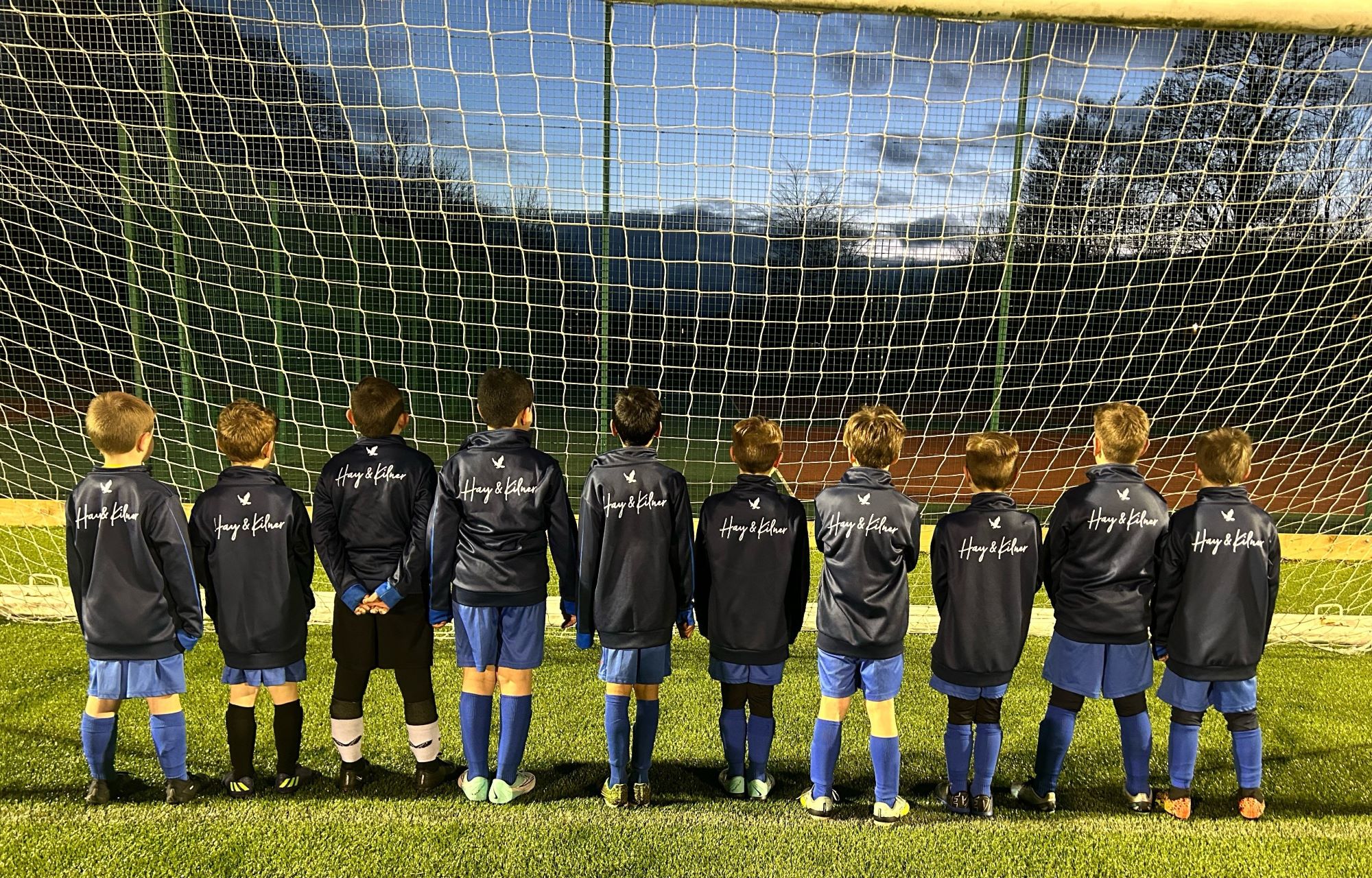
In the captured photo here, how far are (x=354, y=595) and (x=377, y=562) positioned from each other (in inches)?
4.2

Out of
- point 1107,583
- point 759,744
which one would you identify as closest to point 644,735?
point 759,744

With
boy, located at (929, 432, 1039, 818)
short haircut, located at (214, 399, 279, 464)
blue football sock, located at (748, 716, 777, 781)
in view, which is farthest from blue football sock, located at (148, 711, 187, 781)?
boy, located at (929, 432, 1039, 818)

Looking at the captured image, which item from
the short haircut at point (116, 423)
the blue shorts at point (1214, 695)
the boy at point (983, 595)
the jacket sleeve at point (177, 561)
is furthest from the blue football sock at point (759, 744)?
the short haircut at point (116, 423)

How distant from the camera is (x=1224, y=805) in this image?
2.54 meters

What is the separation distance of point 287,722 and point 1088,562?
7.67 ft

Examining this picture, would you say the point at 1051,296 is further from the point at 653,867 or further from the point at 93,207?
the point at 93,207

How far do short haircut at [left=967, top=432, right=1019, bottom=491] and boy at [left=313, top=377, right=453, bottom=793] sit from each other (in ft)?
5.09

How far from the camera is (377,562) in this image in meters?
2.44

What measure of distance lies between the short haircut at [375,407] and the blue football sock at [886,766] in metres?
1.67

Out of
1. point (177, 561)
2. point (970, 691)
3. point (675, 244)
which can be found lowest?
point (970, 691)

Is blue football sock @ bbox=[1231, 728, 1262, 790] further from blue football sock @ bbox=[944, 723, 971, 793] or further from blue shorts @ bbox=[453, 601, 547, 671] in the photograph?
blue shorts @ bbox=[453, 601, 547, 671]

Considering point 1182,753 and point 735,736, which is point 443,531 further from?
point 1182,753

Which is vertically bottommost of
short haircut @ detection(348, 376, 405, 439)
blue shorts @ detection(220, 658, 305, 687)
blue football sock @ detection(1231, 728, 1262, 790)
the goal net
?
blue football sock @ detection(1231, 728, 1262, 790)

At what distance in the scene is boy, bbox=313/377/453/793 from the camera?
7.92 feet
